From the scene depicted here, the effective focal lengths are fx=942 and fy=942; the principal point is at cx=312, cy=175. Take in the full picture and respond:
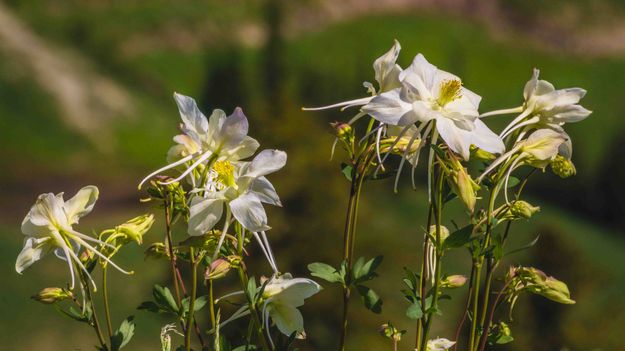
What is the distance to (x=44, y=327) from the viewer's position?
5695mm

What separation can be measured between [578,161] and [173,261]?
850cm

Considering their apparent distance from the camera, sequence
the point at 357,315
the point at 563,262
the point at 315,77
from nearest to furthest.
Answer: the point at 563,262 < the point at 357,315 < the point at 315,77

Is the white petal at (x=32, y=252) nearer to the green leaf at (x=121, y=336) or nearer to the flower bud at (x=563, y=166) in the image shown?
the green leaf at (x=121, y=336)

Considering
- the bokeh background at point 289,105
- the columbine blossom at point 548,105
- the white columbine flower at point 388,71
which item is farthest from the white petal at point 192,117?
the bokeh background at point 289,105

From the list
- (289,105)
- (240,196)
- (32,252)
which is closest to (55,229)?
(32,252)

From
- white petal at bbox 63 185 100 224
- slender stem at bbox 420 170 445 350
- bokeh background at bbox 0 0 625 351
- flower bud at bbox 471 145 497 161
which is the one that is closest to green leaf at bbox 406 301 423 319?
slender stem at bbox 420 170 445 350

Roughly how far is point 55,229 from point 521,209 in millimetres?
324

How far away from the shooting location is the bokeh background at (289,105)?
520 centimetres

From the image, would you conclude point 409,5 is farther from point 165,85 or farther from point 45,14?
point 45,14

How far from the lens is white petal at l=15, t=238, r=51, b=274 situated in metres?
0.65

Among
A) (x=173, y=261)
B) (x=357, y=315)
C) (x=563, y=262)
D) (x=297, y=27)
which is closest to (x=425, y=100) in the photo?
(x=173, y=261)

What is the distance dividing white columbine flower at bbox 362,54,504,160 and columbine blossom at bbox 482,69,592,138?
0.05m

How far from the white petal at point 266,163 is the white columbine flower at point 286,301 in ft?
0.26

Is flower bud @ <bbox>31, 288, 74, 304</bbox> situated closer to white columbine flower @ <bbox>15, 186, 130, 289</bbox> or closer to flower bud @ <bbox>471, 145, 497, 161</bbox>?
white columbine flower @ <bbox>15, 186, 130, 289</bbox>
